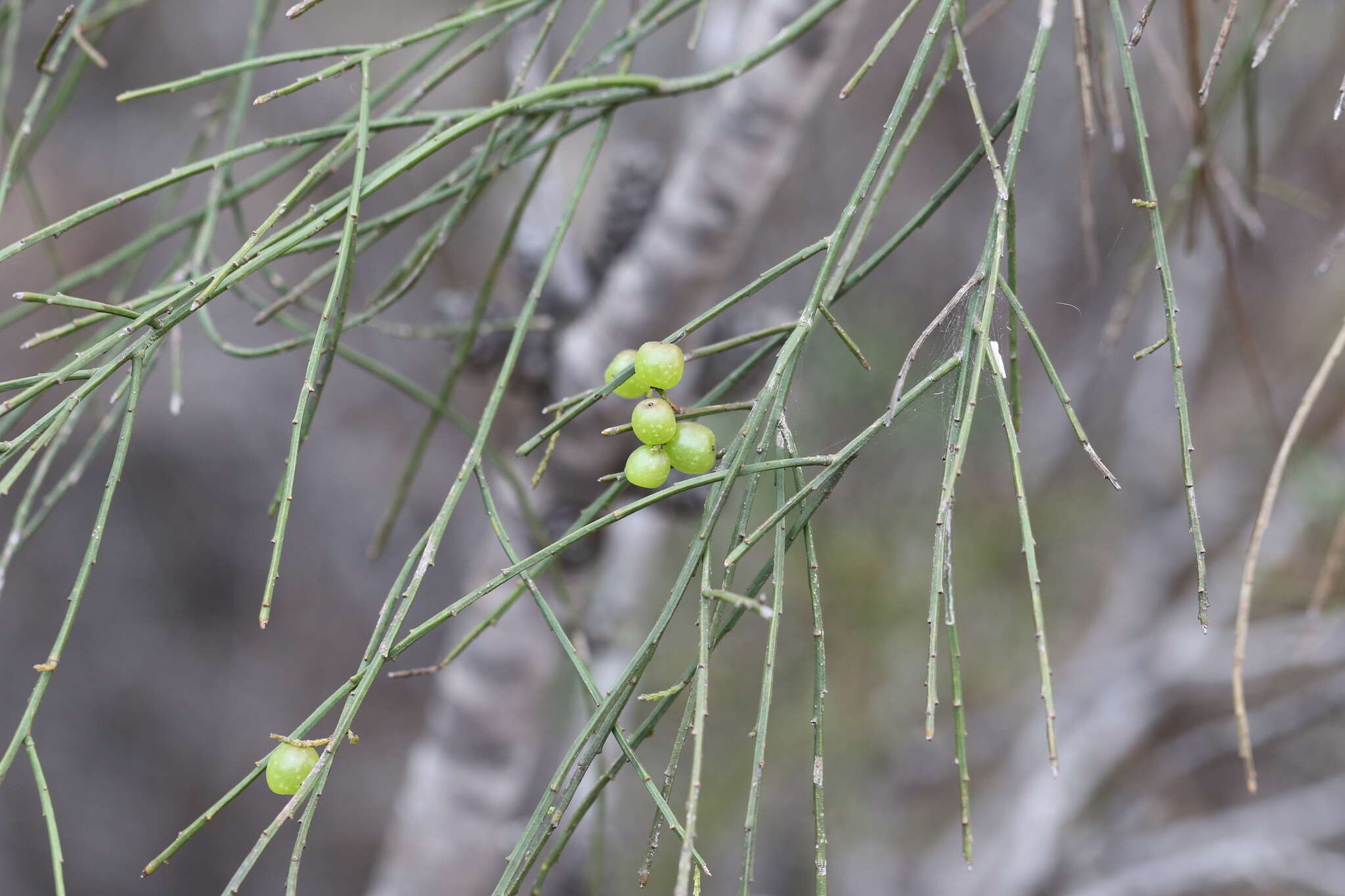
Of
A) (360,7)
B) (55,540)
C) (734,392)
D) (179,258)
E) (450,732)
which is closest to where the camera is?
(179,258)

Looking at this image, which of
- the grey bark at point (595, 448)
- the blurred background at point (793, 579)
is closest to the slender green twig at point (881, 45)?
the grey bark at point (595, 448)

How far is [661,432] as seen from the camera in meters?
0.39

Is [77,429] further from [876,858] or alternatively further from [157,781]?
[876,858]

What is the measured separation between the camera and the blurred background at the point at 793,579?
65.3 inches

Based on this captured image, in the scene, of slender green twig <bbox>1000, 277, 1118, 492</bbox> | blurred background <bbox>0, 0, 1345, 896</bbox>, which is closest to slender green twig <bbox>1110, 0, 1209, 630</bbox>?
slender green twig <bbox>1000, 277, 1118, 492</bbox>

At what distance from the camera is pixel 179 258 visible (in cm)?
54

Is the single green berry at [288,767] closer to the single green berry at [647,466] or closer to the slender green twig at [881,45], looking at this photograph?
the single green berry at [647,466]

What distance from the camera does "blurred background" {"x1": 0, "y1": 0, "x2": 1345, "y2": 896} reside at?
5.44ft

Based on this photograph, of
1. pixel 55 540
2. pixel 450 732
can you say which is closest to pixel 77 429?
pixel 55 540

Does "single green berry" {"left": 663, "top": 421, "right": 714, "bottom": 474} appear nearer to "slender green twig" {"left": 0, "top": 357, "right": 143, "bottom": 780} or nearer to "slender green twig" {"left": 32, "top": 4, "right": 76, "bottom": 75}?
"slender green twig" {"left": 0, "top": 357, "right": 143, "bottom": 780}

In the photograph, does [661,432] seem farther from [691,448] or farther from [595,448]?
[595,448]

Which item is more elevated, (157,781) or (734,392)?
(734,392)

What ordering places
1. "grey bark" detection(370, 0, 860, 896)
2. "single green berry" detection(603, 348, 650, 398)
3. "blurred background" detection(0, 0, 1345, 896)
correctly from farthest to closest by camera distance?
"blurred background" detection(0, 0, 1345, 896), "grey bark" detection(370, 0, 860, 896), "single green berry" detection(603, 348, 650, 398)

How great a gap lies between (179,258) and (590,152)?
0.28 meters
